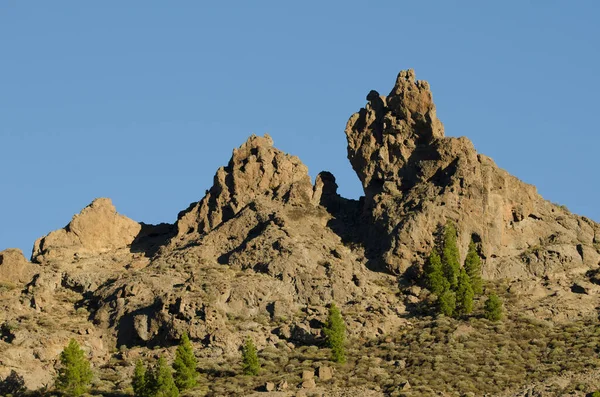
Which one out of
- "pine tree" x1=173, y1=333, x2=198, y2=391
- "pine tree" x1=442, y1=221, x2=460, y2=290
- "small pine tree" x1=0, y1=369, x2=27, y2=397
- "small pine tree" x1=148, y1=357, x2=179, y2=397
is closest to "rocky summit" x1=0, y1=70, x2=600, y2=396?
"small pine tree" x1=0, y1=369, x2=27, y2=397

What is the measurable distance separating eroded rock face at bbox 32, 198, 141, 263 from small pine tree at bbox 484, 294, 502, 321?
132 ft

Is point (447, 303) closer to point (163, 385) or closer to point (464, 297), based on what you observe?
point (464, 297)

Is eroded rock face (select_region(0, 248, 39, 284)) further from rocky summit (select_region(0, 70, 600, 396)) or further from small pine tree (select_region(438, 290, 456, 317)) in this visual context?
small pine tree (select_region(438, 290, 456, 317))

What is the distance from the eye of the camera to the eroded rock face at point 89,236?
181500mm

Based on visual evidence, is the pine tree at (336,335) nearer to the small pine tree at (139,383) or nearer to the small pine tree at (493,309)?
the small pine tree at (493,309)

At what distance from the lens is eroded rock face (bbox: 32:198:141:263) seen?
182 meters

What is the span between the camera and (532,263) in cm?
17525

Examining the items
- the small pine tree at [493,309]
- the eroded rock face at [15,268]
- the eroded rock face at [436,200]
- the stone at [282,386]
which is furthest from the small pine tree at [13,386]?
the small pine tree at [493,309]

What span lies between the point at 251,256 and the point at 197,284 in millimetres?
8321

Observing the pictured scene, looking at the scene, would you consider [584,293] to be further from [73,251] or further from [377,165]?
[73,251]

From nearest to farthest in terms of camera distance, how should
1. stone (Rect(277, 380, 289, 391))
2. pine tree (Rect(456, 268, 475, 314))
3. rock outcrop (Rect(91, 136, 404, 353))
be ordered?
stone (Rect(277, 380, 289, 391)) → rock outcrop (Rect(91, 136, 404, 353)) → pine tree (Rect(456, 268, 475, 314))

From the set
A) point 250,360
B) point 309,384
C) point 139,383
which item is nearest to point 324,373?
point 309,384

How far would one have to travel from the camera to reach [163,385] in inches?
5901

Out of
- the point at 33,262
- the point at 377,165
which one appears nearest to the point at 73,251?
the point at 33,262
